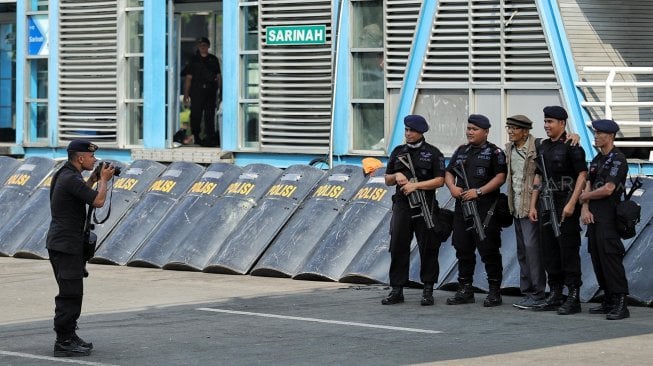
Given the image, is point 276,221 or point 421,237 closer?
point 421,237

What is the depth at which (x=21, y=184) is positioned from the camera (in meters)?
20.2

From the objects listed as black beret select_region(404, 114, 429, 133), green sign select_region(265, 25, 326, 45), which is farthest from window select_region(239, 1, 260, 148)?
black beret select_region(404, 114, 429, 133)

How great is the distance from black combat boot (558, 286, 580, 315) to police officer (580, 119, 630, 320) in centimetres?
30

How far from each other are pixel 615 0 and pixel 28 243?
8612mm

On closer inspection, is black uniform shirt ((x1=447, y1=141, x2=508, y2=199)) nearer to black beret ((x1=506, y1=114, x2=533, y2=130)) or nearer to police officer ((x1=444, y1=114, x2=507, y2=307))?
police officer ((x1=444, y1=114, x2=507, y2=307))

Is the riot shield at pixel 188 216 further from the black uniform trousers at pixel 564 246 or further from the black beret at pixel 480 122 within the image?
the black uniform trousers at pixel 564 246

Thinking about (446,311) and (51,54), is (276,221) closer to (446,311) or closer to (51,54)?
(446,311)

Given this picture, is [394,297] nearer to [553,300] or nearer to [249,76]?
[553,300]

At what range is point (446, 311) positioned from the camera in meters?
13.6

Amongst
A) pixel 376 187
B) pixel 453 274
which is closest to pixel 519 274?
pixel 453 274

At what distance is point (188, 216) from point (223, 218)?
1.85ft

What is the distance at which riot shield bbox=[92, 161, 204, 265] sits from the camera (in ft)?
59.1

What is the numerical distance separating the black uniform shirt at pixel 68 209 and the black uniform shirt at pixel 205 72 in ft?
38.6

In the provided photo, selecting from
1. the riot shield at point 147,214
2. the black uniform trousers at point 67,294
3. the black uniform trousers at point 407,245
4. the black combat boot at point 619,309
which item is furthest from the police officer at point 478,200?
the riot shield at point 147,214
